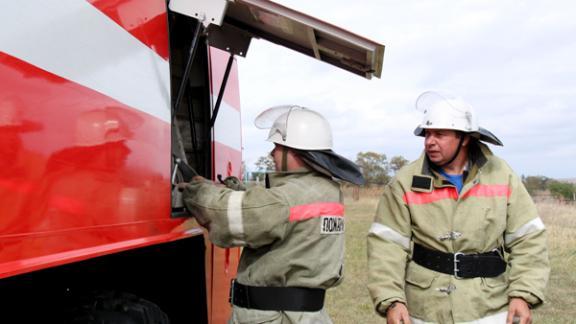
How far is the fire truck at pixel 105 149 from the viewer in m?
1.58

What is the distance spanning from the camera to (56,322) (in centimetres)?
235

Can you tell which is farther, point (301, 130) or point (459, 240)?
point (459, 240)

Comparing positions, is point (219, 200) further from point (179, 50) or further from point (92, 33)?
point (179, 50)

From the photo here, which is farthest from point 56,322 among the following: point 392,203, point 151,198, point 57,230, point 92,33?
point 392,203

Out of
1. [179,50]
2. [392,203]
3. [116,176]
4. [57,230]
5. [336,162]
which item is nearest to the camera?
[57,230]

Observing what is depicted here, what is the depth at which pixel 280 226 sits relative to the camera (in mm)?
2727

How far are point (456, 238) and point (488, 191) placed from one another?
33cm

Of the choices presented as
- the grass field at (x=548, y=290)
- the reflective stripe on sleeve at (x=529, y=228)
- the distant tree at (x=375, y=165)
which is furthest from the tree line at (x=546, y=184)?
the reflective stripe on sleeve at (x=529, y=228)

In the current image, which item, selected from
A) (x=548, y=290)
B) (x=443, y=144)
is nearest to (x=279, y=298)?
(x=443, y=144)

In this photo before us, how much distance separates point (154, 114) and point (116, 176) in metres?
0.48

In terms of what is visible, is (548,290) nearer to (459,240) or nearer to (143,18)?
(459,240)

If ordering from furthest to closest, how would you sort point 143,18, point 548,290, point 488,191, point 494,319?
point 548,290, point 488,191, point 494,319, point 143,18

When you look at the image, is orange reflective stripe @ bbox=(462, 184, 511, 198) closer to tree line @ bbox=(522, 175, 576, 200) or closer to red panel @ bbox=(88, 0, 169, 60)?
red panel @ bbox=(88, 0, 169, 60)

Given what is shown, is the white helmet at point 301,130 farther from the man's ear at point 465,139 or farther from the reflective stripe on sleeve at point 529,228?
the reflective stripe on sleeve at point 529,228
